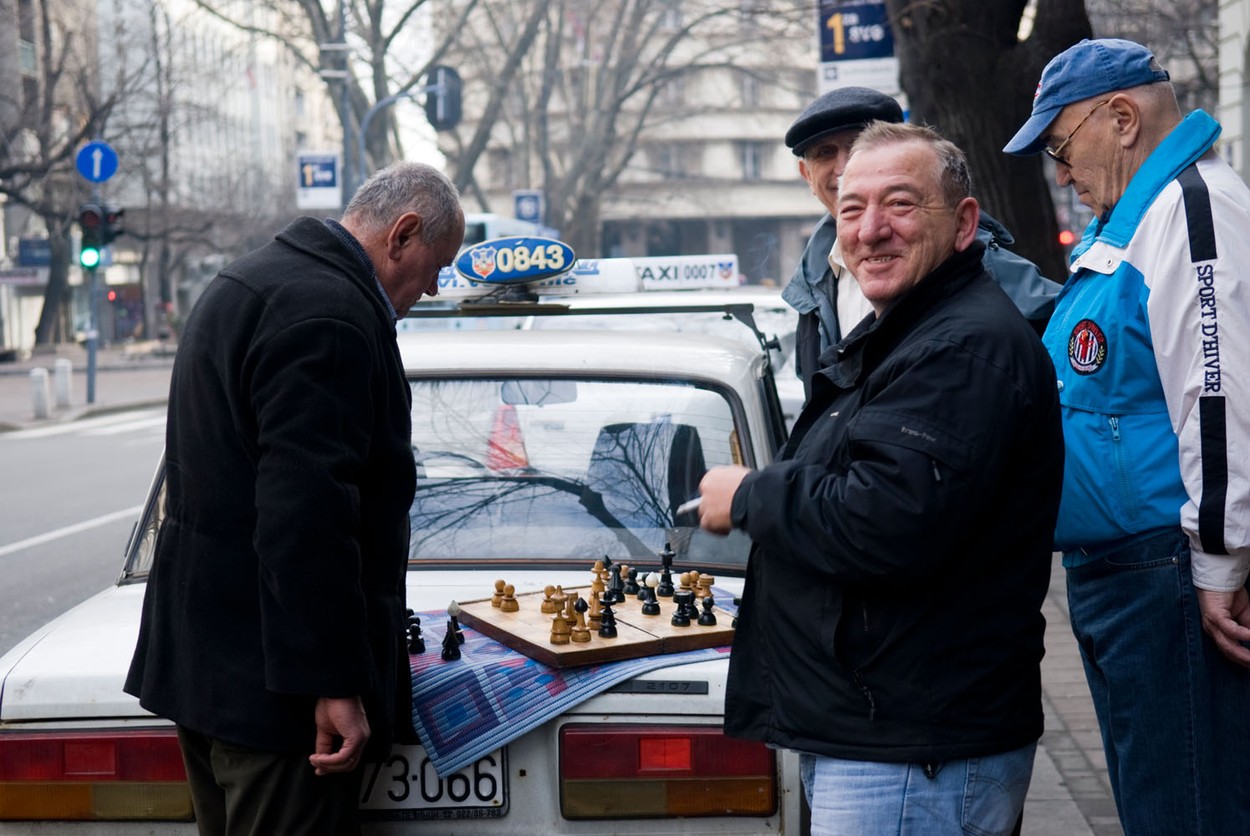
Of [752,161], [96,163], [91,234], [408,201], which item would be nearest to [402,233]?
[408,201]

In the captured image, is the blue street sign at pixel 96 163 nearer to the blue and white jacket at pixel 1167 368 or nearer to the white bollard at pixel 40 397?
the white bollard at pixel 40 397

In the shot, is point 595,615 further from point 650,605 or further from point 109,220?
point 109,220

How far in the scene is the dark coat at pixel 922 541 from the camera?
2.17 metres

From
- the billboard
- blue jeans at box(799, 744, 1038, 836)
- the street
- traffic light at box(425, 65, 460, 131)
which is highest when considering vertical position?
traffic light at box(425, 65, 460, 131)

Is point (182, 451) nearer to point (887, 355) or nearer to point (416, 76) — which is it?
point (887, 355)

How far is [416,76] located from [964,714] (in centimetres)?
3252

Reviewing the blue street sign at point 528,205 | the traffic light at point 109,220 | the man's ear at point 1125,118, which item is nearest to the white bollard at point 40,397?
the traffic light at point 109,220

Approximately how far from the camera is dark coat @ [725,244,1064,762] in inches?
85.4

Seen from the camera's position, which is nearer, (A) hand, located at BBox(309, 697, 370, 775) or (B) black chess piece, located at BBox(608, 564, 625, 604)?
(A) hand, located at BBox(309, 697, 370, 775)

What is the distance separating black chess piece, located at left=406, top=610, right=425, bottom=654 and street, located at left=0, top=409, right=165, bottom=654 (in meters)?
5.22

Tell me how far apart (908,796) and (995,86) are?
6.68 metres

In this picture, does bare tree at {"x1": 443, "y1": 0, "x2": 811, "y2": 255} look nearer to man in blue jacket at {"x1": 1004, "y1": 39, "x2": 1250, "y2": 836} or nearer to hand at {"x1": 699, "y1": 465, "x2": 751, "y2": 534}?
man in blue jacket at {"x1": 1004, "y1": 39, "x2": 1250, "y2": 836}

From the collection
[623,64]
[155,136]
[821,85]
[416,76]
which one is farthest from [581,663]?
[155,136]

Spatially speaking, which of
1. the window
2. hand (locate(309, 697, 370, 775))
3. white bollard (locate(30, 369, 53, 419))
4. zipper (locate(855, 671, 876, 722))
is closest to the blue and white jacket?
zipper (locate(855, 671, 876, 722))
